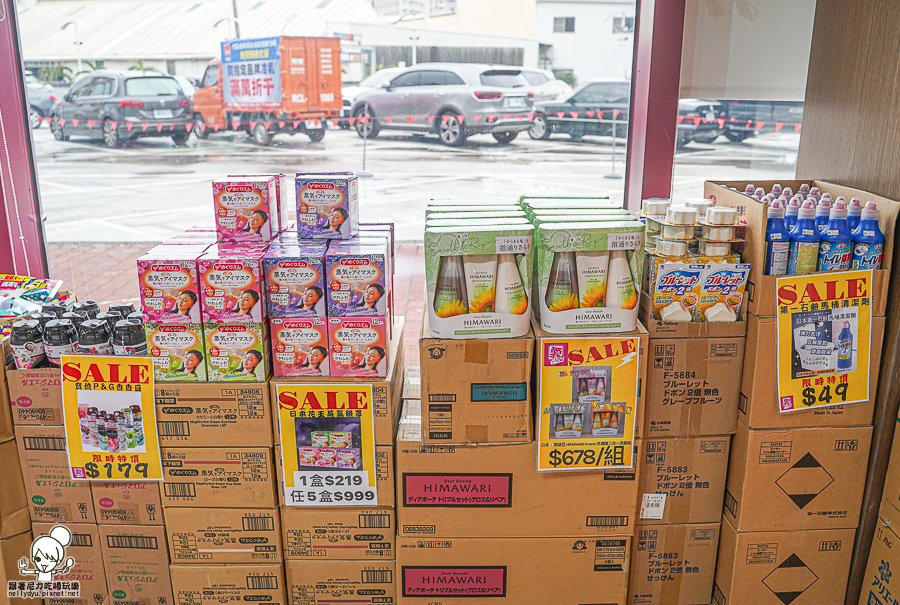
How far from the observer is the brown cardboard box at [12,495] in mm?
2049

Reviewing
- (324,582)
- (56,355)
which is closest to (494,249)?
(324,582)

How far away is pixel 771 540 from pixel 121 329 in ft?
6.87

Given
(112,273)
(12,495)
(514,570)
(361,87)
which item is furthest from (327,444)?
(112,273)

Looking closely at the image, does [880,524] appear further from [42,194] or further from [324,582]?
[42,194]

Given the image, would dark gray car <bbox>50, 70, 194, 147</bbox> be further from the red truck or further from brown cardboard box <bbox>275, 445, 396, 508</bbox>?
brown cardboard box <bbox>275, 445, 396, 508</bbox>

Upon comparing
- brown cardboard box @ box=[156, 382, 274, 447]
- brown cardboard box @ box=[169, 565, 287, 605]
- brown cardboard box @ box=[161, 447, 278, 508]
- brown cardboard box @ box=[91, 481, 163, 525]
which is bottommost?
brown cardboard box @ box=[169, 565, 287, 605]

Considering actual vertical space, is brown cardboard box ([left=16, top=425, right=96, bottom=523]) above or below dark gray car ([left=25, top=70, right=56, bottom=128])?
below

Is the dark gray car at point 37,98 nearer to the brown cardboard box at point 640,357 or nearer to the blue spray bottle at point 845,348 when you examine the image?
the brown cardboard box at point 640,357

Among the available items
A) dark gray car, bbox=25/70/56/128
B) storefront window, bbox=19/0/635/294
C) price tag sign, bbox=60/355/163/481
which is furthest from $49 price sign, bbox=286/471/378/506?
dark gray car, bbox=25/70/56/128

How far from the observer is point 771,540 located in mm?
2082

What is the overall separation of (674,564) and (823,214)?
1204 millimetres

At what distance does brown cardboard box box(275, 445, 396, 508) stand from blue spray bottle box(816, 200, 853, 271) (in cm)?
138

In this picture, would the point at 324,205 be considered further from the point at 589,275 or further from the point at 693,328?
the point at 693,328

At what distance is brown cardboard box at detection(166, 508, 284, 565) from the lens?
2.06 metres
